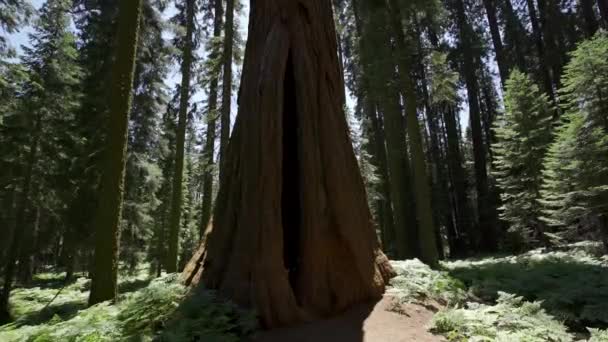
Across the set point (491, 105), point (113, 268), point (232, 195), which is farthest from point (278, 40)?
point (491, 105)

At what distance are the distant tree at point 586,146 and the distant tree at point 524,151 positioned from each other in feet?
8.64

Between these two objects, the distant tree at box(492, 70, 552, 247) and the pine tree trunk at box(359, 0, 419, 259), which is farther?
the distant tree at box(492, 70, 552, 247)

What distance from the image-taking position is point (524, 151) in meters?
14.7

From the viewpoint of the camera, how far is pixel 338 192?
6.02 m

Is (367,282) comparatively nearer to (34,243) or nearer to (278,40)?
(278,40)

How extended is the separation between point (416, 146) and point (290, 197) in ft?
19.9

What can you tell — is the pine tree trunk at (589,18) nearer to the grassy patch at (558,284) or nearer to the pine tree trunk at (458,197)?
the pine tree trunk at (458,197)

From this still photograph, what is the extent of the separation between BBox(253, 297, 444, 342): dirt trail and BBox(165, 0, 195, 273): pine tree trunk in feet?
29.0

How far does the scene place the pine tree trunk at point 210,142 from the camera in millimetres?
Result: 13180

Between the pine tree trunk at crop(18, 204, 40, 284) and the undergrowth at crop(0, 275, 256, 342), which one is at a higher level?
the pine tree trunk at crop(18, 204, 40, 284)

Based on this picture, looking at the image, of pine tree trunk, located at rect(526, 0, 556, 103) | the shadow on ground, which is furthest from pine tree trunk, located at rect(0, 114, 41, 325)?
pine tree trunk, located at rect(526, 0, 556, 103)

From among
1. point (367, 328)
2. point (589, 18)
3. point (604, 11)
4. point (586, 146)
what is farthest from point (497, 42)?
point (367, 328)

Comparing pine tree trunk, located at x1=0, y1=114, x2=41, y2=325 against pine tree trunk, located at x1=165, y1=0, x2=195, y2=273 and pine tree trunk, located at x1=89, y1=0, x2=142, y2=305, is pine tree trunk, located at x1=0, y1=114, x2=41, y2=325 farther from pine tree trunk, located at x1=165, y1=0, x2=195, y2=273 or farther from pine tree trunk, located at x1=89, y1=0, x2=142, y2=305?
pine tree trunk, located at x1=89, y1=0, x2=142, y2=305

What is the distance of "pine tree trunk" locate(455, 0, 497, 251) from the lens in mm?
20188
